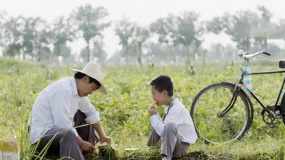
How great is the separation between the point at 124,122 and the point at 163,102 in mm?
1629

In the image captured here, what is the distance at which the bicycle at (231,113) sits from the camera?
5.35m

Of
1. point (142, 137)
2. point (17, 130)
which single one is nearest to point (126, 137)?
point (142, 137)

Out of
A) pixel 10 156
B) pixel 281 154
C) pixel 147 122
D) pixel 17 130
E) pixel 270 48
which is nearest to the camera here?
pixel 10 156

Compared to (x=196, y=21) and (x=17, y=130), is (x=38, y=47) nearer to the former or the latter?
(x=196, y=21)

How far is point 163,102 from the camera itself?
14.0 ft

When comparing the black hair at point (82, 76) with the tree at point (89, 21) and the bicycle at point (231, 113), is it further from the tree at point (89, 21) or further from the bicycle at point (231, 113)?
the tree at point (89, 21)

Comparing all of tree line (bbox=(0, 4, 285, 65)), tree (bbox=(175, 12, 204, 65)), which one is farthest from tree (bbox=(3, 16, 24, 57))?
tree (bbox=(175, 12, 204, 65))

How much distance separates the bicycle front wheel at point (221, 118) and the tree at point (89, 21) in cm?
4907

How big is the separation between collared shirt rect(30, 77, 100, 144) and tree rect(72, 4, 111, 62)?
50.7m

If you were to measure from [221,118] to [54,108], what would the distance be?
2.73 m

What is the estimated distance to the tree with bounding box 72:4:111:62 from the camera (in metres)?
55.1

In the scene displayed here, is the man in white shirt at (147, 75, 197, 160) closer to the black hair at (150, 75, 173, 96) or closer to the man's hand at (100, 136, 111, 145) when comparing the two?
the black hair at (150, 75, 173, 96)

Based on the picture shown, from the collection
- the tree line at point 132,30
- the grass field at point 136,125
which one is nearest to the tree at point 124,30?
the tree line at point 132,30

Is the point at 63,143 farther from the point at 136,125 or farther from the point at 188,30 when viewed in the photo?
the point at 188,30
